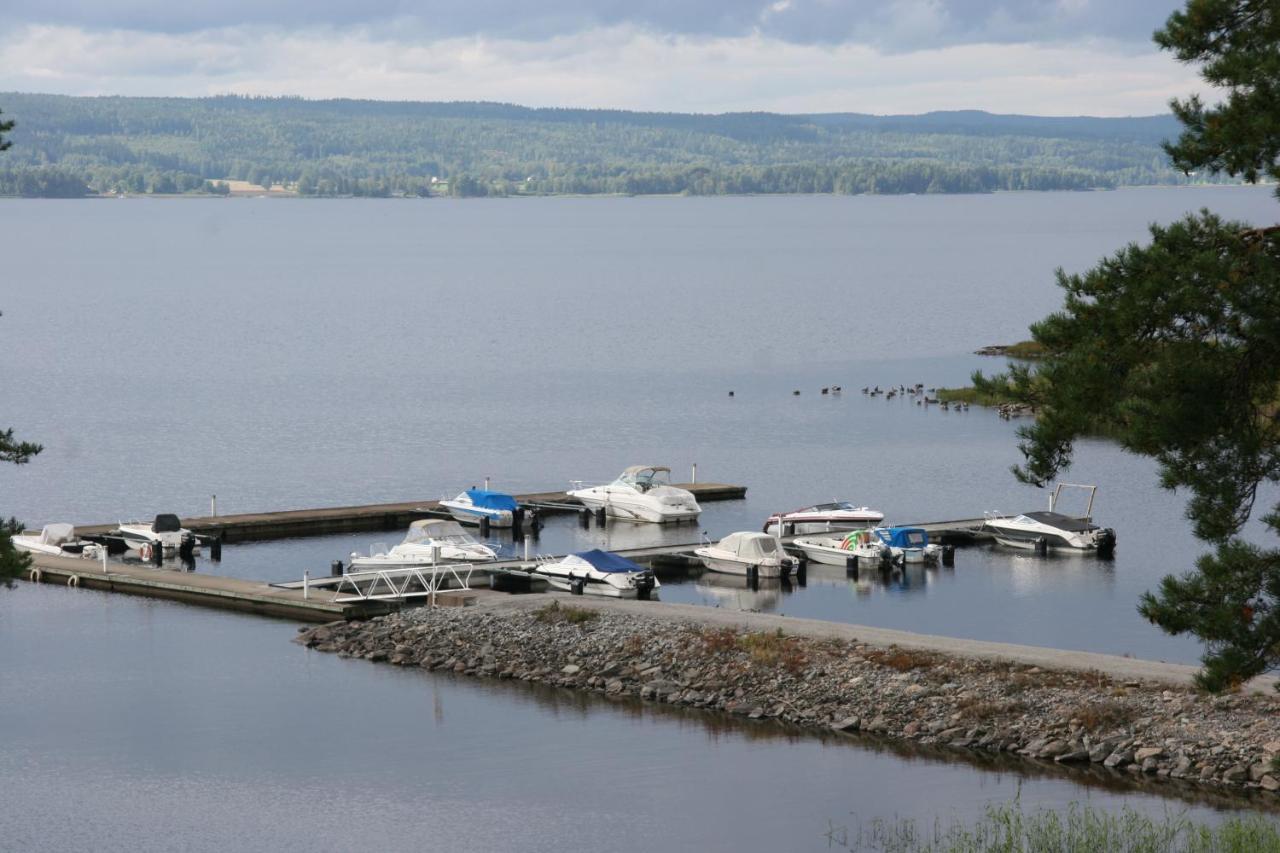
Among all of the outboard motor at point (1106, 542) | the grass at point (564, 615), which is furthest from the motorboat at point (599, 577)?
the outboard motor at point (1106, 542)

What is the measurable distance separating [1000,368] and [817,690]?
243 feet

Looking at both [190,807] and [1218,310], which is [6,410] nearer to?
[190,807]

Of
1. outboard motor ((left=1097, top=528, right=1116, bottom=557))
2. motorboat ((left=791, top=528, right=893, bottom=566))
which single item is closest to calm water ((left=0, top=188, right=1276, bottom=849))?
outboard motor ((left=1097, top=528, right=1116, bottom=557))

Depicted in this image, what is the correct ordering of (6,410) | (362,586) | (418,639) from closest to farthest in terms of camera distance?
(418,639) → (362,586) → (6,410)

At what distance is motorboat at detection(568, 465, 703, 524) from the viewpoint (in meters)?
65.1

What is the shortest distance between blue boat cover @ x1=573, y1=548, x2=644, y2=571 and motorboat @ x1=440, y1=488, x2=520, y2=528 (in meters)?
12.5

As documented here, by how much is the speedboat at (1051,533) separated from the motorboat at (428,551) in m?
16.3

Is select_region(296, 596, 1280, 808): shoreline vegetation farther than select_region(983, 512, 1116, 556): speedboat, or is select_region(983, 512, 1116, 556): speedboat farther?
select_region(983, 512, 1116, 556): speedboat

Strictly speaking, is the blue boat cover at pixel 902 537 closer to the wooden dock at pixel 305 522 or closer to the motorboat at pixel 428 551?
the motorboat at pixel 428 551

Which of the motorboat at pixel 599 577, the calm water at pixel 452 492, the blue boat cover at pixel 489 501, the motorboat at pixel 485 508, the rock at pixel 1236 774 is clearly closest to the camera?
the rock at pixel 1236 774

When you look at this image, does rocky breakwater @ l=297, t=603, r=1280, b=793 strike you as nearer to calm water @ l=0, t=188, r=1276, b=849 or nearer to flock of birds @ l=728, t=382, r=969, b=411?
calm water @ l=0, t=188, r=1276, b=849

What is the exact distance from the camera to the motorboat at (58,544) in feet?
180

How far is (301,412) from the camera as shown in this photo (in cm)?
9762

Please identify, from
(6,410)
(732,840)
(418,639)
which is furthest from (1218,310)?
(6,410)
